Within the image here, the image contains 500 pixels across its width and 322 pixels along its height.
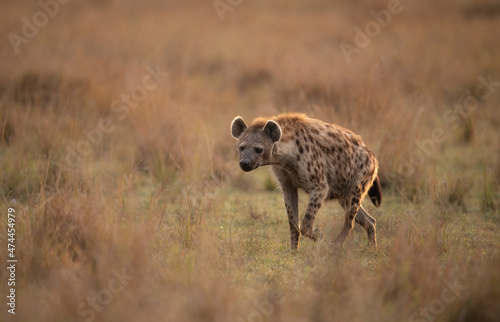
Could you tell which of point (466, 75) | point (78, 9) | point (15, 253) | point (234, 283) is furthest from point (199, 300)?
point (78, 9)

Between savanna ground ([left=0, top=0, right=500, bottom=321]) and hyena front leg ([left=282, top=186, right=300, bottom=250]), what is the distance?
0.13 metres

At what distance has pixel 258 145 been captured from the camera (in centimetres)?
450

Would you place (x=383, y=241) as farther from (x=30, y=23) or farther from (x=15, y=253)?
(x=30, y=23)

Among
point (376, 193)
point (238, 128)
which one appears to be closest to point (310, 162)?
point (238, 128)

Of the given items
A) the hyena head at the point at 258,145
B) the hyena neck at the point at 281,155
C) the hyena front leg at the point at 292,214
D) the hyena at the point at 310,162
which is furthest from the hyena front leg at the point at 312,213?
the hyena head at the point at 258,145

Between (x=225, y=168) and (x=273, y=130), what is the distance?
221cm

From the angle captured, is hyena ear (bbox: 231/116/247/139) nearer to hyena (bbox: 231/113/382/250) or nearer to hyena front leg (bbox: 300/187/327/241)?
hyena (bbox: 231/113/382/250)

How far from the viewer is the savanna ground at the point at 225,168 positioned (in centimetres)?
329

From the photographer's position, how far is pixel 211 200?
532cm

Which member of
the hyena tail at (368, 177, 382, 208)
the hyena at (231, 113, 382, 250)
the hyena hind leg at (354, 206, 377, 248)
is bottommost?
the hyena hind leg at (354, 206, 377, 248)

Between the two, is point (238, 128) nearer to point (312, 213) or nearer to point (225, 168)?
point (312, 213)

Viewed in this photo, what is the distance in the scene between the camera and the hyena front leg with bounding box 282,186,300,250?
469 centimetres

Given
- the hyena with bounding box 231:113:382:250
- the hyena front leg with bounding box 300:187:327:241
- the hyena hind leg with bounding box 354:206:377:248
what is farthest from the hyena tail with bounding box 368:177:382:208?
the hyena front leg with bounding box 300:187:327:241

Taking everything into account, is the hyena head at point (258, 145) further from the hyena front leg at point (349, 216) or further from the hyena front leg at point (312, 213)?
the hyena front leg at point (349, 216)
